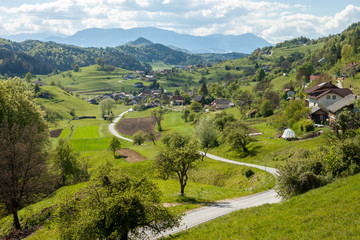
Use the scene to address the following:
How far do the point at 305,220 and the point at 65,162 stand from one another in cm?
4350

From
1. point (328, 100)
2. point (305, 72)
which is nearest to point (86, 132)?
point (328, 100)

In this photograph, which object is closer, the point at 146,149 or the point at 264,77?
the point at 146,149

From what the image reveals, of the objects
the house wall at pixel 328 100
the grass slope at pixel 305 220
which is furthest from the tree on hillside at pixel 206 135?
the grass slope at pixel 305 220

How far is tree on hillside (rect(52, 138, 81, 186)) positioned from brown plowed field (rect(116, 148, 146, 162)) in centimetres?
2409

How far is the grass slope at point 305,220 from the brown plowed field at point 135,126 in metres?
94.2

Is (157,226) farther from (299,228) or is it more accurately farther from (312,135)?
(312,135)

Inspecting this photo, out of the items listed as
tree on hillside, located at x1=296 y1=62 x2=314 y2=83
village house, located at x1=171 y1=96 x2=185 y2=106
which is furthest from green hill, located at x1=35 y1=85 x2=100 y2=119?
tree on hillside, located at x1=296 y1=62 x2=314 y2=83

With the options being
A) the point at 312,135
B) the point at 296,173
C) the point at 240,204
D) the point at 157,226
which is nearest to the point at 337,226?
the point at 296,173

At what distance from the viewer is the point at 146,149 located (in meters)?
84.8

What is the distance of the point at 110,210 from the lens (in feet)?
51.3

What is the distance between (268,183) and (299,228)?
2420 centimetres

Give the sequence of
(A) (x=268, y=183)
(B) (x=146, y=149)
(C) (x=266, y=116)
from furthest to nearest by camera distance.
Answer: (C) (x=266, y=116)
(B) (x=146, y=149)
(A) (x=268, y=183)

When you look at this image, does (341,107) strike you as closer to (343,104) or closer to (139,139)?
(343,104)

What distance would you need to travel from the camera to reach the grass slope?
600 inches
